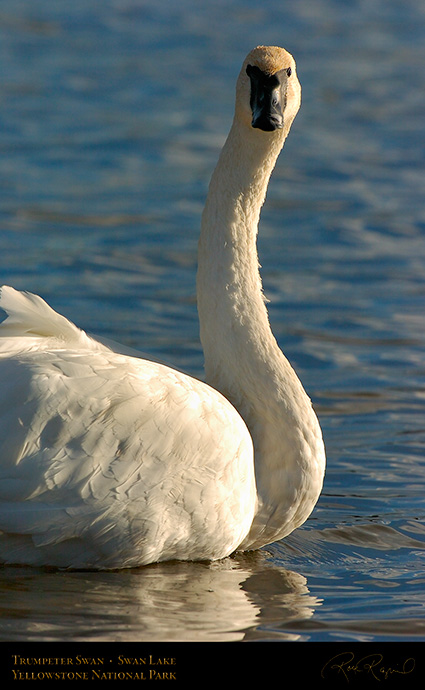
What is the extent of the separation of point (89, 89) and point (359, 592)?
12788 mm

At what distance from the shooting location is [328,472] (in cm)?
745

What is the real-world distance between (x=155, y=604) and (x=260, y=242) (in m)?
7.20

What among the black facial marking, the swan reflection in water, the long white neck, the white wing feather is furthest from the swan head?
the swan reflection in water

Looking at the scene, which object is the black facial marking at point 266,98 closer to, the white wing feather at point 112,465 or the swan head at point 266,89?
the swan head at point 266,89

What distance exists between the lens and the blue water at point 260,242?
5.48 m

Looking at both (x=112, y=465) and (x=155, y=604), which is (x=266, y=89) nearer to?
(x=112, y=465)

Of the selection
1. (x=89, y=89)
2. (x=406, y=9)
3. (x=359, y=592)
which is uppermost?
(x=406, y=9)

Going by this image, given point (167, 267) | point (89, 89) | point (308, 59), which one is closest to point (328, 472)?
point (167, 267)

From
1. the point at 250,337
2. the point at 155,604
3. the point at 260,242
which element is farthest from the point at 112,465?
the point at 260,242

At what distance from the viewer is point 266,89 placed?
6.05 meters

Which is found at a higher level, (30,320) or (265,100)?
(265,100)

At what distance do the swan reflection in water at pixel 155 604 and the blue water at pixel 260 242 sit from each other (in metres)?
0.01
